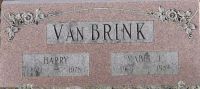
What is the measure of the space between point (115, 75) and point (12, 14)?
1808 mm

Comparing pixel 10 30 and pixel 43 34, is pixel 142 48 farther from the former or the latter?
pixel 10 30

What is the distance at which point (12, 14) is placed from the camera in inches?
320

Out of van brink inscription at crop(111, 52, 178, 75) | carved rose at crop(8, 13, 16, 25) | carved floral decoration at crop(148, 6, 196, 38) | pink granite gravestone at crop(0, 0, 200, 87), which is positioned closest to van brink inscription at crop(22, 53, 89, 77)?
pink granite gravestone at crop(0, 0, 200, 87)

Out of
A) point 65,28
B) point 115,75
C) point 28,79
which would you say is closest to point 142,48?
point 115,75

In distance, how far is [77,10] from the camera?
8.00 metres

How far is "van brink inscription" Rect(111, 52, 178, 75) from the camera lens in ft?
25.4

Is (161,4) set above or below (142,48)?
above

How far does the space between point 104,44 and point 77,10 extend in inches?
25.7

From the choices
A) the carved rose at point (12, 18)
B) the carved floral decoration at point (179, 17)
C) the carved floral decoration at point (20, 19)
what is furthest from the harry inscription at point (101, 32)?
the carved rose at point (12, 18)

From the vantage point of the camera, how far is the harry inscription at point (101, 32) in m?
7.84

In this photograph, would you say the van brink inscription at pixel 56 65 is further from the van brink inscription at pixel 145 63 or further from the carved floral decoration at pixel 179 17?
the carved floral decoration at pixel 179 17

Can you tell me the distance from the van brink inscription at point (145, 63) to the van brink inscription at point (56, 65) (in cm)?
45

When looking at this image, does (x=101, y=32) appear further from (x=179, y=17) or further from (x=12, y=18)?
(x=12, y=18)

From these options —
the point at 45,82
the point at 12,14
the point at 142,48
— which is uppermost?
the point at 12,14
